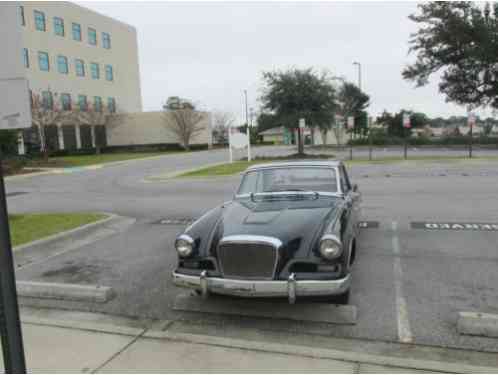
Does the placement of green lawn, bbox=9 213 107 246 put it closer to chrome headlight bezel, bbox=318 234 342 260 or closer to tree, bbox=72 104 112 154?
chrome headlight bezel, bbox=318 234 342 260

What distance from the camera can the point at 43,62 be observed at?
42000mm

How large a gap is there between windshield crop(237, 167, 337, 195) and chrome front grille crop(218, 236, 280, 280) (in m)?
1.93

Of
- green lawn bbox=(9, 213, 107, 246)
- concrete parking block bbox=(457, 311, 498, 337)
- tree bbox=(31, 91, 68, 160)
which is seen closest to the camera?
concrete parking block bbox=(457, 311, 498, 337)

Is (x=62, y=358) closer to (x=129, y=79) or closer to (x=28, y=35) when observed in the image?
(x=28, y=35)

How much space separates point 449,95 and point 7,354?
44.9m

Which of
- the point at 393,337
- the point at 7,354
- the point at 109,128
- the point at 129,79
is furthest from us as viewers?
the point at 129,79

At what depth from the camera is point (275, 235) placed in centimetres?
438

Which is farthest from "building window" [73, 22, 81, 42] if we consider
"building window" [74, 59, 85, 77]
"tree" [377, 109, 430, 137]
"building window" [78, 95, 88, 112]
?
"tree" [377, 109, 430, 137]

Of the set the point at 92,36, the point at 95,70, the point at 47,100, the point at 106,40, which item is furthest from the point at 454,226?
the point at 106,40

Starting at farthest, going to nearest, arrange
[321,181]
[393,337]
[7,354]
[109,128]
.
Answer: [109,128] < [321,181] < [393,337] < [7,354]

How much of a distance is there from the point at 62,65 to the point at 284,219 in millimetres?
45795

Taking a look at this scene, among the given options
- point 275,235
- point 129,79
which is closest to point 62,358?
point 275,235

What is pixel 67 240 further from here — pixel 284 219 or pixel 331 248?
pixel 331 248

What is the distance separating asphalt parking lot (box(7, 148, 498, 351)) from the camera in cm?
446
